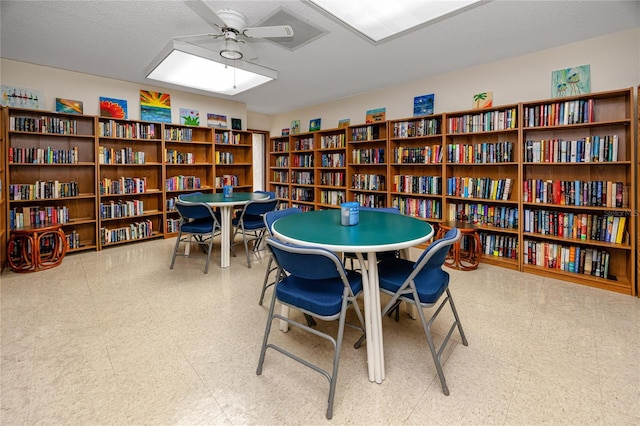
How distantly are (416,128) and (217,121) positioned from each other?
143 inches

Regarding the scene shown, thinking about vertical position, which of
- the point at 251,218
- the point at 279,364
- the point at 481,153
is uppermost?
the point at 481,153

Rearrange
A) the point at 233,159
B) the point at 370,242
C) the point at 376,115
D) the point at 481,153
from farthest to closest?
1. the point at 233,159
2. the point at 376,115
3. the point at 481,153
4. the point at 370,242

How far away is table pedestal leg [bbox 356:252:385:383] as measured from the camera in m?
1.64

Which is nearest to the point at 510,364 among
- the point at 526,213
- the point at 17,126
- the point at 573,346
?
the point at 573,346

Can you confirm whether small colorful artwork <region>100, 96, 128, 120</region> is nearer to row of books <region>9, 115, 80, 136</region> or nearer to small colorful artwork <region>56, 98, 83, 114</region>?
small colorful artwork <region>56, 98, 83, 114</region>

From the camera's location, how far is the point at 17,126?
12.1ft

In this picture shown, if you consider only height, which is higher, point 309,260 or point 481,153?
point 481,153

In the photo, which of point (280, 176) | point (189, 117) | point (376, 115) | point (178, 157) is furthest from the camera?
point (280, 176)

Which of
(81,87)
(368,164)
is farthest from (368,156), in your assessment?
(81,87)

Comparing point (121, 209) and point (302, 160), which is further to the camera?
point (302, 160)

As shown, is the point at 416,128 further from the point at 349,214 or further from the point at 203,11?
the point at 203,11

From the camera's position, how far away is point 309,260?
145 centimetres

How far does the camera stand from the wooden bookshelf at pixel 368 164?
476 centimetres

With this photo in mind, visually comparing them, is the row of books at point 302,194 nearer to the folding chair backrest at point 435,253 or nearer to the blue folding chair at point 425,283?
the blue folding chair at point 425,283
